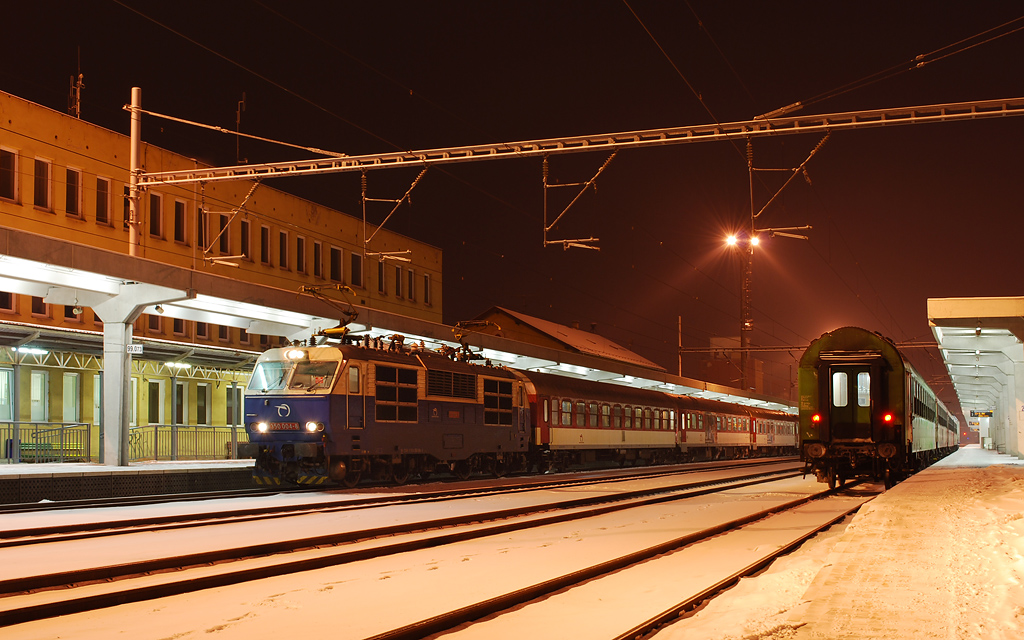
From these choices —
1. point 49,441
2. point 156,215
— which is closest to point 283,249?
point 156,215

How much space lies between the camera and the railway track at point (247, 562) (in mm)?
7742

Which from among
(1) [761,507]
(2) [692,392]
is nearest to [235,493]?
(1) [761,507]

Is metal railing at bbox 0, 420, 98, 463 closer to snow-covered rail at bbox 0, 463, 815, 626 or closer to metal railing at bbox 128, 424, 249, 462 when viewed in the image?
metal railing at bbox 128, 424, 249, 462

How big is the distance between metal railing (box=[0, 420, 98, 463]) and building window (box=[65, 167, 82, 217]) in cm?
1027

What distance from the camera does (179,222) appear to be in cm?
3850

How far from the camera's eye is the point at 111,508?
53.3 feet

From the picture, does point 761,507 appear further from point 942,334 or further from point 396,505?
point 942,334

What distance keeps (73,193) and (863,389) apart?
85.0 feet

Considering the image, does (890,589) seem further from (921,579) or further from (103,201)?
(103,201)

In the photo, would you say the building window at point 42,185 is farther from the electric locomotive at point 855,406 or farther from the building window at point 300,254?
the electric locomotive at point 855,406

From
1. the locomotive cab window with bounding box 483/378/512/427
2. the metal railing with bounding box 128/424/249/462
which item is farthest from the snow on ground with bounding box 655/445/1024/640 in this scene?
the metal railing with bounding box 128/424/249/462

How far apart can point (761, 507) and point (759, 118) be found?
6.87 metres

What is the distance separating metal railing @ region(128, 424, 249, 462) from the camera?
27.2 m

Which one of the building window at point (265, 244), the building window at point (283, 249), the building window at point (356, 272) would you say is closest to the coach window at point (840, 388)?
the building window at point (265, 244)
